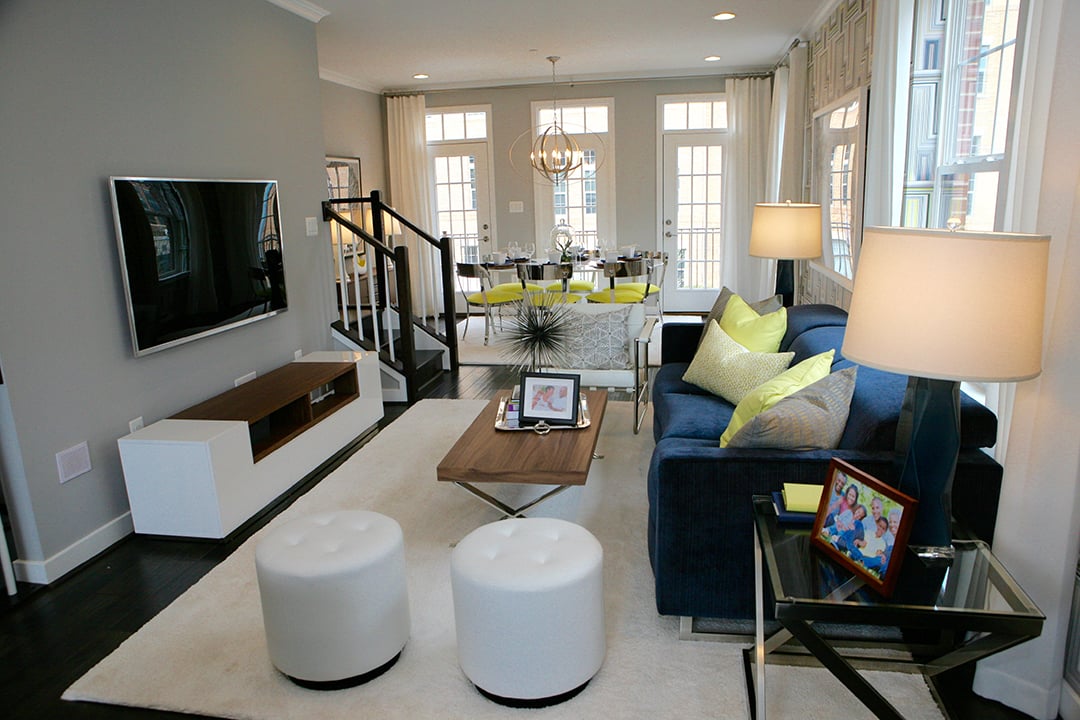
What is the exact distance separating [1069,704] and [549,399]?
208 cm

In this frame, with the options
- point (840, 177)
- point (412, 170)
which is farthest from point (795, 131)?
point (412, 170)

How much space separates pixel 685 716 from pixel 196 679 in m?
1.47

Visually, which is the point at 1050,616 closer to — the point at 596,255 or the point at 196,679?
the point at 196,679

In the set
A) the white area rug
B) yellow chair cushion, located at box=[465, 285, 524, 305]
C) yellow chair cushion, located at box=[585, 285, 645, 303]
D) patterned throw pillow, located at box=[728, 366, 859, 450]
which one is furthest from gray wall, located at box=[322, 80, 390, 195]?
patterned throw pillow, located at box=[728, 366, 859, 450]

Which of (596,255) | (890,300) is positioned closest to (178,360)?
(890,300)

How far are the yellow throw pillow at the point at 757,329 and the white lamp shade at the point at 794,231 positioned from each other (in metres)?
0.44

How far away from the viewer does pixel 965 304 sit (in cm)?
160

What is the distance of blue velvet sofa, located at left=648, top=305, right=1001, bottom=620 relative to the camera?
2109 mm

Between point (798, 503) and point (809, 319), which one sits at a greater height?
point (809, 319)

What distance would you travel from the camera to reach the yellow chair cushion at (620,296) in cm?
711

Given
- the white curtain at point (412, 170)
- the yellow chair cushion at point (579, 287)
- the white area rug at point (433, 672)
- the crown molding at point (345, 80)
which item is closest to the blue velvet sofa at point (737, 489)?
the white area rug at point (433, 672)

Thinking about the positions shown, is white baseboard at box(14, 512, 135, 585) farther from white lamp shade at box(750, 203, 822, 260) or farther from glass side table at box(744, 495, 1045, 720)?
white lamp shade at box(750, 203, 822, 260)

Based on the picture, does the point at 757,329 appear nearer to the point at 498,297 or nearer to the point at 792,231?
the point at 792,231

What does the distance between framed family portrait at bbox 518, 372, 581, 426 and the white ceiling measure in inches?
109
